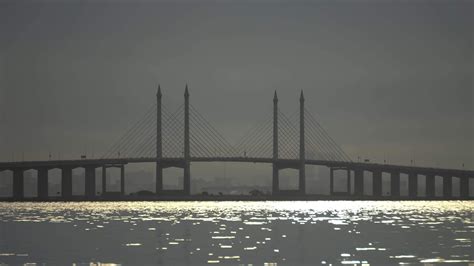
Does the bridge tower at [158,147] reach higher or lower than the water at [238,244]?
higher

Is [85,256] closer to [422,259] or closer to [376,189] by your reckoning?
[422,259]

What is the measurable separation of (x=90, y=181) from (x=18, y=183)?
32.2 ft

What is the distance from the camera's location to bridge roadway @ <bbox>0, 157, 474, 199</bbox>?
138625 mm

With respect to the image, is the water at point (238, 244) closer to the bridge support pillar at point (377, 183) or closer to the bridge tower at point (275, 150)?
the bridge tower at point (275, 150)

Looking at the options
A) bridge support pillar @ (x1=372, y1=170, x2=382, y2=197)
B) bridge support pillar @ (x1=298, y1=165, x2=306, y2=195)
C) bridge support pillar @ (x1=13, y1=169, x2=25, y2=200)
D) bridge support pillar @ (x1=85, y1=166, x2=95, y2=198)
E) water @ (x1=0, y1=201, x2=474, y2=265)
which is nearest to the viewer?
water @ (x1=0, y1=201, x2=474, y2=265)

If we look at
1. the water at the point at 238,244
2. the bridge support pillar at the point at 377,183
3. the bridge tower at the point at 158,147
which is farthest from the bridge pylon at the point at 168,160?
the water at the point at 238,244

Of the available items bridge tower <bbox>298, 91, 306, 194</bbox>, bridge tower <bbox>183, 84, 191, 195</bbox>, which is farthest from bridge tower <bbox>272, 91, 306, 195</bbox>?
bridge tower <bbox>183, 84, 191, 195</bbox>

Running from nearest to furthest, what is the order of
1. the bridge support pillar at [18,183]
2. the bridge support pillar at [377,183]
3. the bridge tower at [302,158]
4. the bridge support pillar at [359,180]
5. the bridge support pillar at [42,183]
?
the bridge tower at [302,158] < the bridge support pillar at [42,183] < the bridge support pillar at [18,183] < the bridge support pillar at [359,180] < the bridge support pillar at [377,183]

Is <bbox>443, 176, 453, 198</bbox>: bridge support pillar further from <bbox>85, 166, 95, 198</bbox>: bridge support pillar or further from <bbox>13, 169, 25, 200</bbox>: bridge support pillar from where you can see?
<bbox>13, 169, 25, 200</bbox>: bridge support pillar

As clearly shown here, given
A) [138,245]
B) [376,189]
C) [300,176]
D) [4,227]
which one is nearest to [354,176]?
[376,189]

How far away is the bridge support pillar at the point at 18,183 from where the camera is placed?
477ft

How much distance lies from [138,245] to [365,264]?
13017 mm

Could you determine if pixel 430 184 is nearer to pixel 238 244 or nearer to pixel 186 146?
pixel 186 146

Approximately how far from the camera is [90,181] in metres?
146
